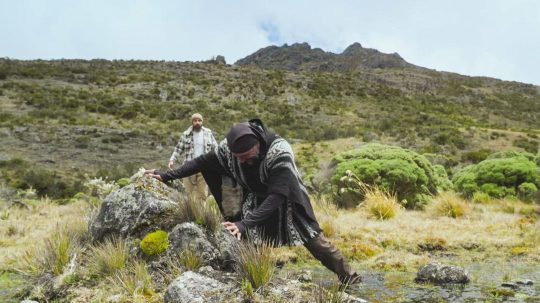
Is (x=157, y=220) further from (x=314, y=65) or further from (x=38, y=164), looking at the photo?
(x=314, y=65)

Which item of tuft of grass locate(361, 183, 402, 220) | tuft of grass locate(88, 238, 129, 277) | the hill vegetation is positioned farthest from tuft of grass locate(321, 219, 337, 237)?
the hill vegetation

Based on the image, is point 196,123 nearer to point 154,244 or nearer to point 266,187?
point 154,244

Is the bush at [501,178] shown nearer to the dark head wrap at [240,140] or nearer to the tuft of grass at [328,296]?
the tuft of grass at [328,296]

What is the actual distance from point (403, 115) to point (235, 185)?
43425 millimetres

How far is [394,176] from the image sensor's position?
1264cm

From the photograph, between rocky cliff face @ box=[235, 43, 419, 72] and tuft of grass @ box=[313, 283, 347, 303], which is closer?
tuft of grass @ box=[313, 283, 347, 303]

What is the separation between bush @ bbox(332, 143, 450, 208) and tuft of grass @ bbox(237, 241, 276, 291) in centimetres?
766

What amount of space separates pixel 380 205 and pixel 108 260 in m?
6.95

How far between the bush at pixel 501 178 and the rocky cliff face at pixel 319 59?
8530cm

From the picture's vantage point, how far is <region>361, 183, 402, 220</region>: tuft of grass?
10984 millimetres

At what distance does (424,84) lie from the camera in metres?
71.4

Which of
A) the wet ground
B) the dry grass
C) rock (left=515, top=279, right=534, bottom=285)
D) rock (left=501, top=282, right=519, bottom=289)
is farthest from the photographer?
the dry grass

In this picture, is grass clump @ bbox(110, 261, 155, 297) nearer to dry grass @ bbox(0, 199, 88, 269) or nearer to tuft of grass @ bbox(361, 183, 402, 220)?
dry grass @ bbox(0, 199, 88, 269)

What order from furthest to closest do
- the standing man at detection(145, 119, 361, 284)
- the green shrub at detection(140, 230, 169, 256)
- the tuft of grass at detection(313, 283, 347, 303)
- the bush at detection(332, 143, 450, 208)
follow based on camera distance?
the bush at detection(332, 143, 450, 208)
the green shrub at detection(140, 230, 169, 256)
the standing man at detection(145, 119, 361, 284)
the tuft of grass at detection(313, 283, 347, 303)
